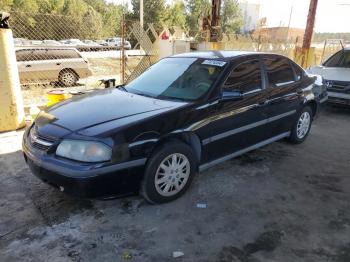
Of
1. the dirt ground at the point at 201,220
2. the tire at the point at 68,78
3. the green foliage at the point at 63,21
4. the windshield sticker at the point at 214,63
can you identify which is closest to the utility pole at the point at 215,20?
the tire at the point at 68,78

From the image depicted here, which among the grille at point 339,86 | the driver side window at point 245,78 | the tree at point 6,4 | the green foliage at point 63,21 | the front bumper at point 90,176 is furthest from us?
the tree at point 6,4

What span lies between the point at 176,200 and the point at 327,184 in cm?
204

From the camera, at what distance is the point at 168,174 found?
11.6 feet

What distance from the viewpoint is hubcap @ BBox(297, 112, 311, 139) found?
562 cm

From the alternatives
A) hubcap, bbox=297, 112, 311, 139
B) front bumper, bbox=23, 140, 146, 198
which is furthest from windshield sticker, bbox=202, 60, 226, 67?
hubcap, bbox=297, 112, 311, 139

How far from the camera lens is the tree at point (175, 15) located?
44.9 metres

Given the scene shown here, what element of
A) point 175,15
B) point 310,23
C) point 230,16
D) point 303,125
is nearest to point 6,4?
point 175,15

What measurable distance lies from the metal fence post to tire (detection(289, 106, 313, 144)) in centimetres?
473

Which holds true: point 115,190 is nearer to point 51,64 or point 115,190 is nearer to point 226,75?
point 226,75

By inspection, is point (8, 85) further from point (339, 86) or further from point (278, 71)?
point (339, 86)

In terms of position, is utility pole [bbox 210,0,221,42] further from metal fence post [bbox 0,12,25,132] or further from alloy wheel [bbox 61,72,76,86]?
metal fence post [bbox 0,12,25,132]

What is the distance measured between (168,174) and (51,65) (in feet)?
32.7

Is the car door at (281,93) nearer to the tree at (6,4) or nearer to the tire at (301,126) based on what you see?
the tire at (301,126)

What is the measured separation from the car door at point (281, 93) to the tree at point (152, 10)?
40.1 meters
